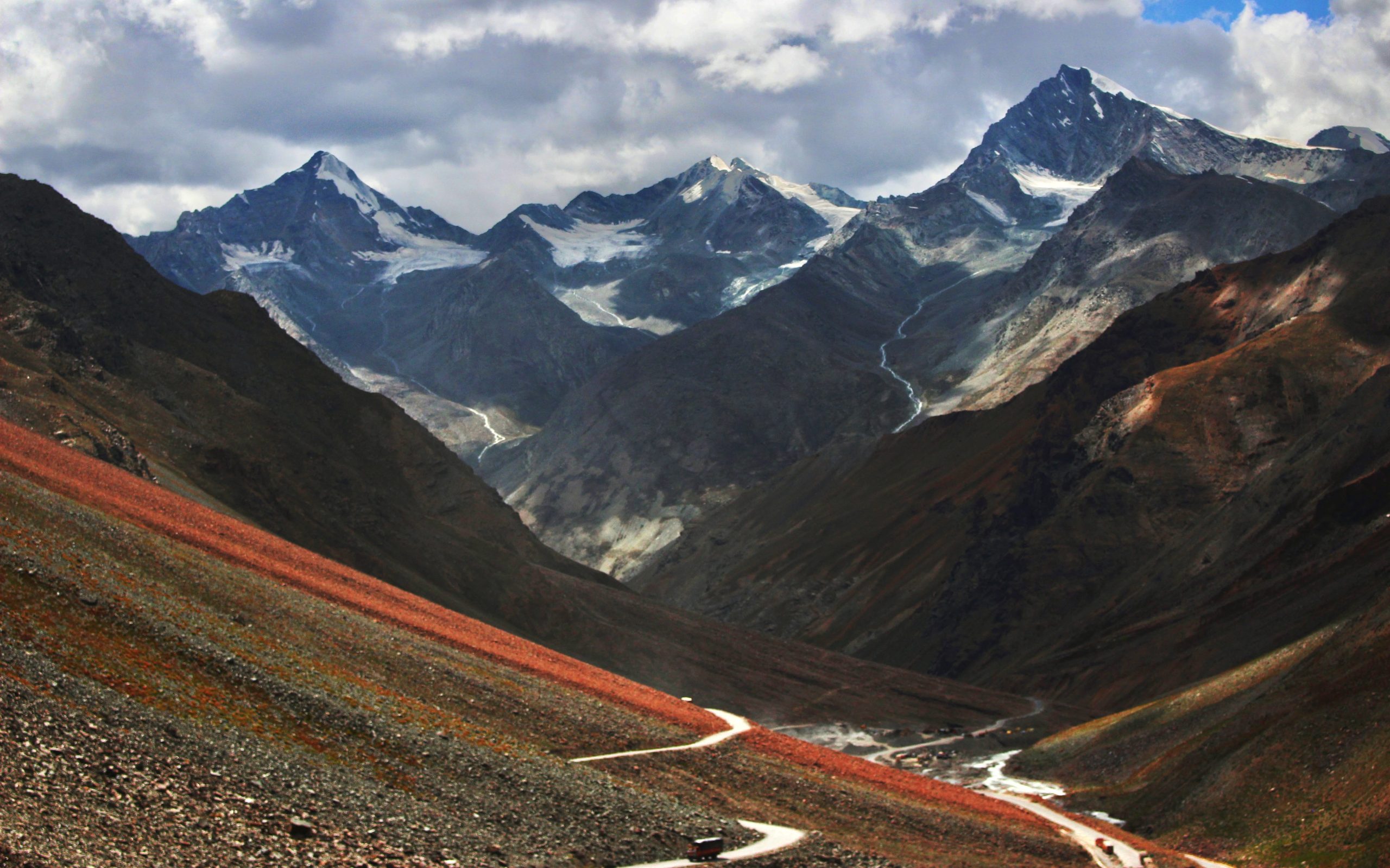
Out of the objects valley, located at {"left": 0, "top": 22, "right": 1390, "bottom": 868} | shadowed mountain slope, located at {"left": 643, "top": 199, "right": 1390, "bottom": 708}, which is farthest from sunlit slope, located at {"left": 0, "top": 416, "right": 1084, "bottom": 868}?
shadowed mountain slope, located at {"left": 643, "top": 199, "right": 1390, "bottom": 708}

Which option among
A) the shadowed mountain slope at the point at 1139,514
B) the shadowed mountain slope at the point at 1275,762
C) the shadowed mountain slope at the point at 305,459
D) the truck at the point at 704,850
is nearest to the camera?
the truck at the point at 704,850

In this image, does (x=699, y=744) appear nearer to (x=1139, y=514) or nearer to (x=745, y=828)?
(x=745, y=828)

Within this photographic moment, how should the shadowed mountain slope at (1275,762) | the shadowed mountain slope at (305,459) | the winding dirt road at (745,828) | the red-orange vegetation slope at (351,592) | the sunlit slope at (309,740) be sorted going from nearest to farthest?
the sunlit slope at (309,740) → the winding dirt road at (745,828) → the shadowed mountain slope at (1275,762) → the red-orange vegetation slope at (351,592) → the shadowed mountain slope at (305,459)

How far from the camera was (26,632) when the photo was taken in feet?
87.7

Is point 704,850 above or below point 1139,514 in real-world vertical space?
below

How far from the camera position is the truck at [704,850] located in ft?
96.7

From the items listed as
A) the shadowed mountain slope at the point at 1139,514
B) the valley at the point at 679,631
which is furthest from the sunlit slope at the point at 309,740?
the shadowed mountain slope at the point at 1139,514

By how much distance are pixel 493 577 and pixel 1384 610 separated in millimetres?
58423

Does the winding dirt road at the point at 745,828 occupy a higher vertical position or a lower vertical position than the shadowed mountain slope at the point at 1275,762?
lower

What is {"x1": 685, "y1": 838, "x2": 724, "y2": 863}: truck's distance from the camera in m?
29.5

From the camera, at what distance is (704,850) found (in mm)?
29641

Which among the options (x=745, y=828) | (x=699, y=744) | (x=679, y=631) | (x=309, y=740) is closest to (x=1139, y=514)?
(x=679, y=631)

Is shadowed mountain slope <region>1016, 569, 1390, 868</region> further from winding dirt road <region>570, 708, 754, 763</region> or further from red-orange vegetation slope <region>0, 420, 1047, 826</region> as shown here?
winding dirt road <region>570, 708, 754, 763</region>

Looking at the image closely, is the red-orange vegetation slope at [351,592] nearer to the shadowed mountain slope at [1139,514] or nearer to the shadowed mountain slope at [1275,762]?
the shadowed mountain slope at [1275,762]
